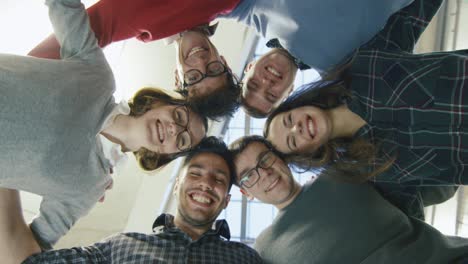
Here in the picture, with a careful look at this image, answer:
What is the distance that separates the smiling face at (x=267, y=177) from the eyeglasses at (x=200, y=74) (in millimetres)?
327

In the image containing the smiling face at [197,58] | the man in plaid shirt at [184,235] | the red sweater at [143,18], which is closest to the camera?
the man in plaid shirt at [184,235]

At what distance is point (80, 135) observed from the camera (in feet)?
3.66

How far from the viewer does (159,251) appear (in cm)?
124

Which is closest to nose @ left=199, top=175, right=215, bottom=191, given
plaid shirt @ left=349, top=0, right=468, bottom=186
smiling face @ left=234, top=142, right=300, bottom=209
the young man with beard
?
smiling face @ left=234, top=142, right=300, bottom=209

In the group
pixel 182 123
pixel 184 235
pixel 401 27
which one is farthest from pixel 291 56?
pixel 184 235

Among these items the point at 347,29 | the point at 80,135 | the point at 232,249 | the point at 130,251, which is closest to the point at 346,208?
the point at 232,249

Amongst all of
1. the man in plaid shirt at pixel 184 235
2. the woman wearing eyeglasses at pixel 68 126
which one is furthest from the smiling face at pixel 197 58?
the man in plaid shirt at pixel 184 235

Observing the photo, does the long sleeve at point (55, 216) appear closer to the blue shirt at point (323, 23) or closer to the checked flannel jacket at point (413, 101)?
the blue shirt at point (323, 23)

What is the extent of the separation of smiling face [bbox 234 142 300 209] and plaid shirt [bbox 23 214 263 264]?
25 centimetres

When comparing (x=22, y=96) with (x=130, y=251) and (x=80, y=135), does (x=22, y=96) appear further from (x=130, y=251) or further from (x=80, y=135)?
(x=130, y=251)

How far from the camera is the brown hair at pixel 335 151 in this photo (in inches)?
51.9

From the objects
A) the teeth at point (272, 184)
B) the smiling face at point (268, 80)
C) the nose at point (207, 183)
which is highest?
the smiling face at point (268, 80)

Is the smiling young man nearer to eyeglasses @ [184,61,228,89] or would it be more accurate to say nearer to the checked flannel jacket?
the checked flannel jacket

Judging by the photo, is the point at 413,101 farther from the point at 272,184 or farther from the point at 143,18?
the point at 143,18
